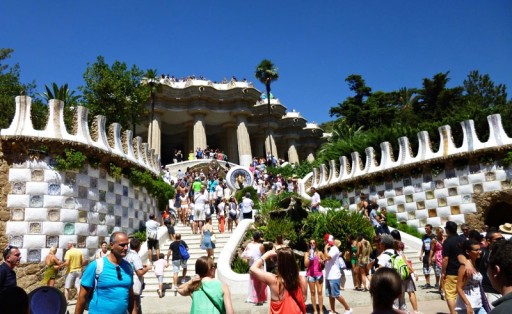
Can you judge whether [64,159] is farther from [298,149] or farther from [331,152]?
[298,149]

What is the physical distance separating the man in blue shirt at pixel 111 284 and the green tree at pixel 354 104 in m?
39.6

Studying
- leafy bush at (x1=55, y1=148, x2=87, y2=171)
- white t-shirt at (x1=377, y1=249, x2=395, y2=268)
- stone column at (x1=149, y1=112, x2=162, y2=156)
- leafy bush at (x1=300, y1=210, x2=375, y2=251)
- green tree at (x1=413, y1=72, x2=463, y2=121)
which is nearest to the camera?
white t-shirt at (x1=377, y1=249, x2=395, y2=268)

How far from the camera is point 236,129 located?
47406 mm

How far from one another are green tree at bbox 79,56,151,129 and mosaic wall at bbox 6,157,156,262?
12819mm

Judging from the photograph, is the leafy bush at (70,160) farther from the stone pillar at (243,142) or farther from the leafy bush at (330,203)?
the stone pillar at (243,142)

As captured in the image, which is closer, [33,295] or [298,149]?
[33,295]

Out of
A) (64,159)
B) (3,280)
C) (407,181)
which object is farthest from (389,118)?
(3,280)

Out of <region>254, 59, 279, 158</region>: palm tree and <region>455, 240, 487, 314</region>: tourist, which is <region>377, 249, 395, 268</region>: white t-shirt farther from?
<region>254, 59, 279, 158</region>: palm tree

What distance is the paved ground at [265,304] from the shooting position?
857 centimetres

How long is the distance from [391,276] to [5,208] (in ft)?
39.2

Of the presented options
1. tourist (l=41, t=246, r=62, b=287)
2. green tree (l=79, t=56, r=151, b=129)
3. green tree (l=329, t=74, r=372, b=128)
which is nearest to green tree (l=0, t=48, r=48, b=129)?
green tree (l=79, t=56, r=151, b=129)

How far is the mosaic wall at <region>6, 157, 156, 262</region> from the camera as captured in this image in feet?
38.3

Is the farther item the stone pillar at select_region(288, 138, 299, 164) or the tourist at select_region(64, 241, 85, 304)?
the stone pillar at select_region(288, 138, 299, 164)

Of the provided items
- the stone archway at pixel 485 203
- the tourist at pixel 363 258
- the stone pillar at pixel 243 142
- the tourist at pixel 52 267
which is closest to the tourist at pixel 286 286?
the tourist at pixel 363 258
